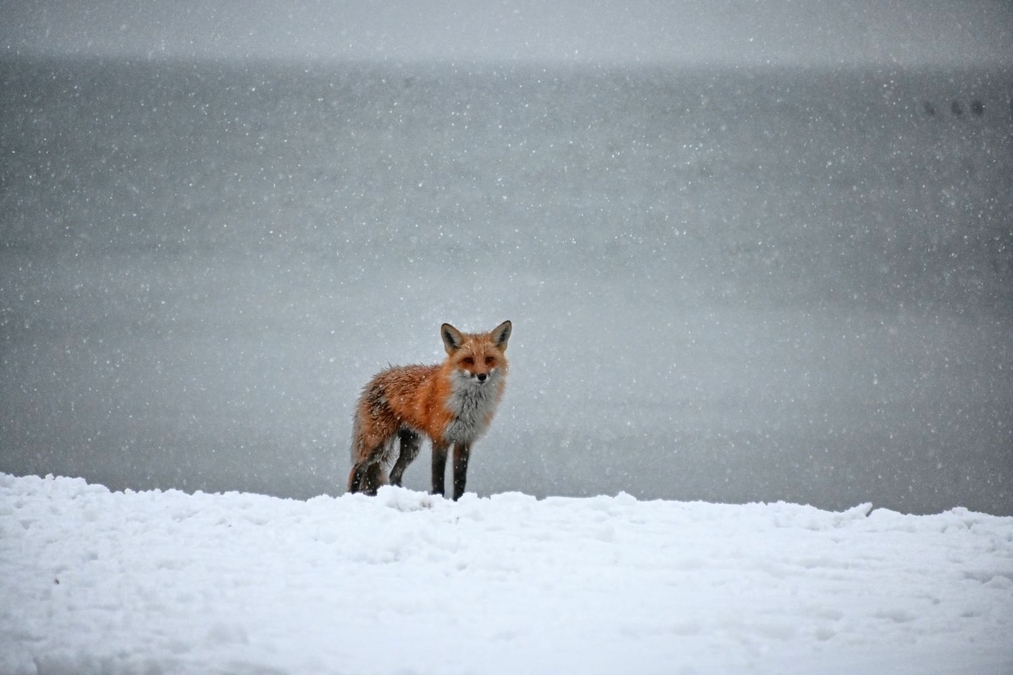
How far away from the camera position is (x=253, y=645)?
11.4ft

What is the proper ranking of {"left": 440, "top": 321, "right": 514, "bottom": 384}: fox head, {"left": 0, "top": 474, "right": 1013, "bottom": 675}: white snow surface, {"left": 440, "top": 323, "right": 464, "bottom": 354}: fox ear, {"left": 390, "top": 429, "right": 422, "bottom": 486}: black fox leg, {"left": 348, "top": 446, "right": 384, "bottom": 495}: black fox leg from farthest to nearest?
{"left": 390, "top": 429, "right": 422, "bottom": 486}: black fox leg
{"left": 348, "top": 446, "right": 384, "bottom": 495}: black fox leg
{"left": 440, "top": 323, "right": 464, "bottom": 354}: fox ear
{"left": 440, "top": 321, "right": 514, "bottom": 384}: fox head
{"left": 0, "top": 474, "right": 1013, "bottom": 675}: white snow surface

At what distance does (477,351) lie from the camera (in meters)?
7.09

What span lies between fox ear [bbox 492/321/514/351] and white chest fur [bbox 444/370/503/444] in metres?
0.30

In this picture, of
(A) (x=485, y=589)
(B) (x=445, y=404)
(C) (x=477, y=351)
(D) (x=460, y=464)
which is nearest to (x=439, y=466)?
(D) (x=460, y=464)

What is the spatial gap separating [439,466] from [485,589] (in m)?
2.77

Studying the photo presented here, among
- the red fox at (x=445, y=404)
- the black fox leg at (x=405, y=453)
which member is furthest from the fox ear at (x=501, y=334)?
the black fox leg at (x=405, y=453)

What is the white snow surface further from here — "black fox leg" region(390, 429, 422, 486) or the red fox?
"black fox leg" region(390, 429, 422, 486)

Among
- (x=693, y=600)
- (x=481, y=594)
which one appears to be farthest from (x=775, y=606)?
(x=481, y=594)

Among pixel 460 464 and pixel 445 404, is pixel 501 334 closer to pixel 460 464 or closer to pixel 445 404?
pixel 445 404

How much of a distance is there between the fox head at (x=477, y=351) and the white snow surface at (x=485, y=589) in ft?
3.82

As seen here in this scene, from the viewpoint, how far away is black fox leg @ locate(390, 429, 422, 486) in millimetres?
7941

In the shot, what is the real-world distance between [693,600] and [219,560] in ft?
9.76

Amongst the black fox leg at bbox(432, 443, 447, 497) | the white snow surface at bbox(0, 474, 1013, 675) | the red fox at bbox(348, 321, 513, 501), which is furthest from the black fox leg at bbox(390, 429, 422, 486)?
the white snow surface at bbox(0, 474, 1013, 675)

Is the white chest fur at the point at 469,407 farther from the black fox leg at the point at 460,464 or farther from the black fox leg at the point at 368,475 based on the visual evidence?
the black fox leg at the point at 368,475
